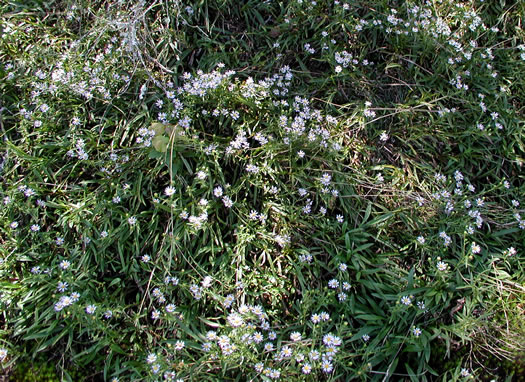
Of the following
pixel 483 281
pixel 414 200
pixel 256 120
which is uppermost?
pixel 256 120

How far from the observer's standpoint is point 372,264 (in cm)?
259

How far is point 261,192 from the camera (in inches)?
110

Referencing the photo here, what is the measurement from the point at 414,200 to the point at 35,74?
278 cm

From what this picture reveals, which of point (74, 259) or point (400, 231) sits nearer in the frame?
point (74, 259)

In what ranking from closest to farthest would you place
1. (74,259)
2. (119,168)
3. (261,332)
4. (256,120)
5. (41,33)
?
(261,332) < (74,259) < (119,168) < (256,120) < (41,33)

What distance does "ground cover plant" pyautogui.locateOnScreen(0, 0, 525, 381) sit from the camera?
7.71ft

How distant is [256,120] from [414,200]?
117 centimetres

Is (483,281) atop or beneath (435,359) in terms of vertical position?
atop

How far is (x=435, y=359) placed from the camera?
2420mm

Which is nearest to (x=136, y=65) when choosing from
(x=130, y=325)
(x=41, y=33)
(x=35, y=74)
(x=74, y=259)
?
(x=35, y=74)

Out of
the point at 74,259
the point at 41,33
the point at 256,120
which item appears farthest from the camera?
the point at 41,33

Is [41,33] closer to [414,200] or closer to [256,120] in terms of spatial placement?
[256,120]

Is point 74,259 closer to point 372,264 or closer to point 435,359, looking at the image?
point 372,264

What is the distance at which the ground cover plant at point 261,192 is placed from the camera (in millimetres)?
2350
